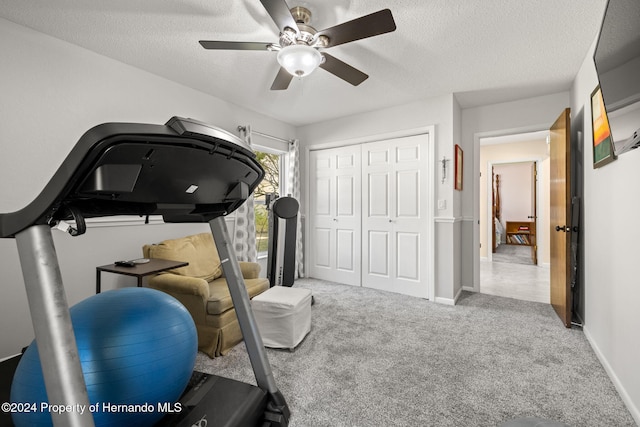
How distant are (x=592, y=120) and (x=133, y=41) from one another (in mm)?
3712

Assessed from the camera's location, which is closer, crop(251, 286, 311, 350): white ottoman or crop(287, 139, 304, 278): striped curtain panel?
crop(251, 286, 311, 350): white ottoman

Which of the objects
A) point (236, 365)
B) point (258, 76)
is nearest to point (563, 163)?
point (258, 76)

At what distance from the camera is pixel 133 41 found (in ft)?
7.63

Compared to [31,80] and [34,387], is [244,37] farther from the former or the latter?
[34,387]

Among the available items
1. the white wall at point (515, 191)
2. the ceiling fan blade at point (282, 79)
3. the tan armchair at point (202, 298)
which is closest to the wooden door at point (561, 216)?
the ceiling fan blade at point (282, 79)

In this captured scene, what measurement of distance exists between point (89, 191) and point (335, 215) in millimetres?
3891

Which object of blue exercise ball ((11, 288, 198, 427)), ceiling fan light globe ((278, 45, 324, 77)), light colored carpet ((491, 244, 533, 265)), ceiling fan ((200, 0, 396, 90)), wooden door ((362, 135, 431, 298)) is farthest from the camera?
light colored carpet ((491, 244, 533, 265))

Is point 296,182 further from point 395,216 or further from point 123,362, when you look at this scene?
point 123,362

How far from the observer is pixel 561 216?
2.85 meters

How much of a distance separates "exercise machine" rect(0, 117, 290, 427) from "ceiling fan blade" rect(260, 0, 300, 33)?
1.11 m

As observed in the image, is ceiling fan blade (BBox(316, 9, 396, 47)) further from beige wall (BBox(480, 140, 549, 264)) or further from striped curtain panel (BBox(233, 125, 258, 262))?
beige wall (BBox(480, 140, 549, 264))

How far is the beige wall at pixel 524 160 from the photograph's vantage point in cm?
545

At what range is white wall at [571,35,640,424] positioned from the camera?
5.26 ft

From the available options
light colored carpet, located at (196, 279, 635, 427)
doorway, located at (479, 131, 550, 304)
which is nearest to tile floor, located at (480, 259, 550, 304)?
doorway, located at (479, 131, 550, 304)
